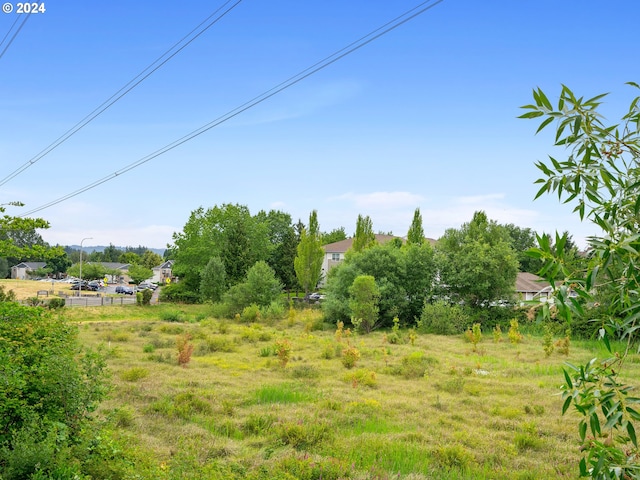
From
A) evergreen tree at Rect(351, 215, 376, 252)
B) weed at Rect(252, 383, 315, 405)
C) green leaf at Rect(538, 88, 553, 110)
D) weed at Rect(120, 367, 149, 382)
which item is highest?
evergreen tree at Rect(351, 215, 376, 252)

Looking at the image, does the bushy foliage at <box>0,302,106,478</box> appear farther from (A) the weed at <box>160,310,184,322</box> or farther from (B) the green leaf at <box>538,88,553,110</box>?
(A) the weed at <box>160,310,184,322</box>

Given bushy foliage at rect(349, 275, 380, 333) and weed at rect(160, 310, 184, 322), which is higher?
bushy foliage at rect(349, 275, 380, 333)

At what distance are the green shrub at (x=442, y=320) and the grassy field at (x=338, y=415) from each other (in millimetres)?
8042

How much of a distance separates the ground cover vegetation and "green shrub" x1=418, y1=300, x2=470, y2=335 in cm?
758

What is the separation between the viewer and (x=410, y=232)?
151ft

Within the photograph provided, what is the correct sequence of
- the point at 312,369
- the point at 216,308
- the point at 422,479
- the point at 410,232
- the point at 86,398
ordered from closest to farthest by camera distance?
the point at 86,398
the point at 422,479
the point at 312,369
the point at 216,308
the point at 410,232

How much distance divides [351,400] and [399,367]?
4.20 meters

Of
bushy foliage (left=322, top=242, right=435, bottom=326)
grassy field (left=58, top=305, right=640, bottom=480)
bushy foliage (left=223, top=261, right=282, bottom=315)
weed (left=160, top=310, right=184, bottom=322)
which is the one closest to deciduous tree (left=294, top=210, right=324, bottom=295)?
bushy foliage (left=223, top=261, right=282, bottom=315)

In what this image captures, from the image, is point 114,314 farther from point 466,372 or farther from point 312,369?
point 466,372

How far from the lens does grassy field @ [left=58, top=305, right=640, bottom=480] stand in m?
6.22

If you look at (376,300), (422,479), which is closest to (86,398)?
(422,479)

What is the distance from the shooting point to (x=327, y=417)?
8.45 m

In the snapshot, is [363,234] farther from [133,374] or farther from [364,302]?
[133,374]

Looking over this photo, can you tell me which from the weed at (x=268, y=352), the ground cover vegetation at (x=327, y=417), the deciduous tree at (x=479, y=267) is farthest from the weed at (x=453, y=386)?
the deciduous tree at (x=479, y=267)
